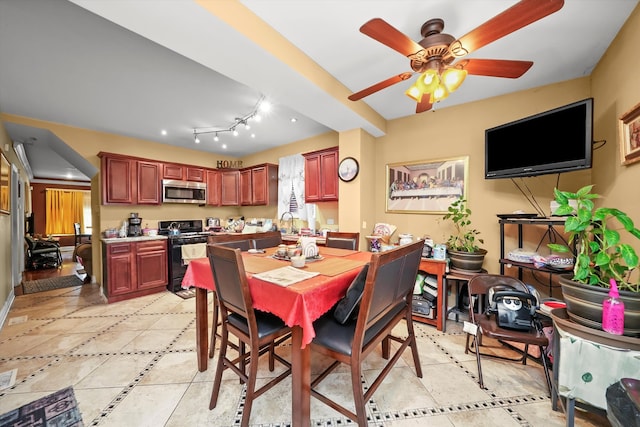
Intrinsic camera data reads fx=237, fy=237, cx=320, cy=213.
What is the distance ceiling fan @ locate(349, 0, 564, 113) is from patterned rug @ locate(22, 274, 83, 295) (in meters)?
5.94

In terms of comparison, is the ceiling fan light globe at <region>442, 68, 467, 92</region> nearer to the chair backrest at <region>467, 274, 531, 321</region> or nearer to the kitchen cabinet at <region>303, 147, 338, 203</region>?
the chair backrest at <region>467, 274, 531, 321</region>

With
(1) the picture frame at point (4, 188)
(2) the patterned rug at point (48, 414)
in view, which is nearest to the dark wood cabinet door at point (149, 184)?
(1) the picture frame at point (4, 188)

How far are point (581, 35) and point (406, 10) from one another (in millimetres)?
1429

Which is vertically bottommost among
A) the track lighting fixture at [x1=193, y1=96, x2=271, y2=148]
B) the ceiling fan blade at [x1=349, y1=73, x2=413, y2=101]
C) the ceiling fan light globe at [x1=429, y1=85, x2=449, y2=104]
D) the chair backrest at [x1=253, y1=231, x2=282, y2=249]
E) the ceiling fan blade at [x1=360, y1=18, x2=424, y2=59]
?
the chair backrest at [x1=253, y1=231, x2=282, y2=249]

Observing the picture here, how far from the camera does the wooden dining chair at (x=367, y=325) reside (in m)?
1.23

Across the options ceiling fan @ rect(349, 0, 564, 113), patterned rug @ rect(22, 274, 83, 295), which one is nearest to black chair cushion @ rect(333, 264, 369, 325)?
ceiling fan @ rect(349, 0, 564, 113)

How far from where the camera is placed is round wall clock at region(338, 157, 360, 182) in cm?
327

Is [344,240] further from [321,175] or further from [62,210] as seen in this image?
[62,210]

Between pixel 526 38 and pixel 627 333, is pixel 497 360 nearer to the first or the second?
pixel 627 333

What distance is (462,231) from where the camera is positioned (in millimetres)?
2965

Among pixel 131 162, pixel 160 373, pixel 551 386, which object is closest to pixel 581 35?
pixel 551 386

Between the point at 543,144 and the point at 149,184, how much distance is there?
5399mm

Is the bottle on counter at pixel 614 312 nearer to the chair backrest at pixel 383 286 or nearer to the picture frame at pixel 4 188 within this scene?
the chair backrest at pixel 383 286

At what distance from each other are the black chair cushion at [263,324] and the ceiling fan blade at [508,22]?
2.04m
